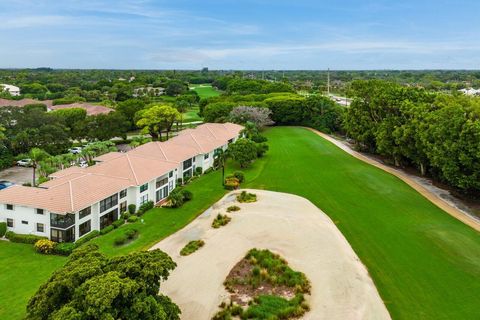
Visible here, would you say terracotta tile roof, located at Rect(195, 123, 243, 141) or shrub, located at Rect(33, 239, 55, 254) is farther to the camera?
terracotta tile roof, located at Rect(195, 123, 243, 141)

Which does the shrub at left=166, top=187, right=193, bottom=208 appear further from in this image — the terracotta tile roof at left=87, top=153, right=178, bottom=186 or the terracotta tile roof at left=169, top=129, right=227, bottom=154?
the terracotta tile roof at left=169, top=129, right=227, bottom=154

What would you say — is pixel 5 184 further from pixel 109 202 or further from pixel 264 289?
pixel 264 289

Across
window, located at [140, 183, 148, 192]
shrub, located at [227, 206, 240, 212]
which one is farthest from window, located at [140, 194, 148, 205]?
shrub, located at [227, 206, 240, 212]

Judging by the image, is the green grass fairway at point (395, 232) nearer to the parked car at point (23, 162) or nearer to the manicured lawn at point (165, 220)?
the manicured lawn at point (165, 220)

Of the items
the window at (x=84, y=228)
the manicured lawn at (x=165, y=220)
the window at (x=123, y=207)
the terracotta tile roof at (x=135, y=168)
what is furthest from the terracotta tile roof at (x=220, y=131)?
the window at (x=84, y=228)

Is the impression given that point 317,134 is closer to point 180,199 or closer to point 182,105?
point 182,105

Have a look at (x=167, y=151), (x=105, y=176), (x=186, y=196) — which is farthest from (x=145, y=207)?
(x=167, y=151)
